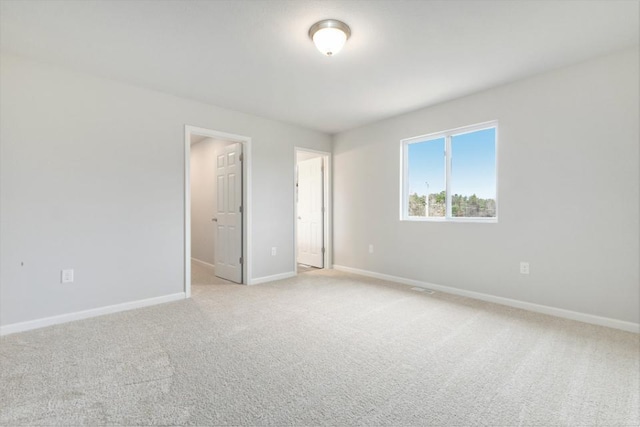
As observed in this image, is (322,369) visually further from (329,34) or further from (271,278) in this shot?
(271,278)

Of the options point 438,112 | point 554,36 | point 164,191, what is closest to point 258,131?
point 164,191

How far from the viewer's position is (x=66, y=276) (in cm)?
283

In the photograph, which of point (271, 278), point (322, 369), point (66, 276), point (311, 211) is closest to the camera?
point (322, 369)

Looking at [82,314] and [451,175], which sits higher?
[451,175]

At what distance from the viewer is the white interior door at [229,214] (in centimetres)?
430

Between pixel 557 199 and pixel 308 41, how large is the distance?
8.89 ft

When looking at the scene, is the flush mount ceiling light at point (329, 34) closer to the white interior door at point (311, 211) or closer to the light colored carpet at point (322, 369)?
the light colored carpet at point (322, 369)

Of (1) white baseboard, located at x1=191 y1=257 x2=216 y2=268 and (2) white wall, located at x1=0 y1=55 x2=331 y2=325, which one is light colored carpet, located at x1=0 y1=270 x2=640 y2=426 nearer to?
(2) white wall, located at x1=0 y1=55 x2=331 y2=325

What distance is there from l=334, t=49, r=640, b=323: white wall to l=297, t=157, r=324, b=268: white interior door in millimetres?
1784

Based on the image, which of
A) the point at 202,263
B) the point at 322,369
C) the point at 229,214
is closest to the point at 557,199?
the point at 322,369

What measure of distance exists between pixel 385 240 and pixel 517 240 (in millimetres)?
1708

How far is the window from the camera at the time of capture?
3486 mm

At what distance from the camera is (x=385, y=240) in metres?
4.47

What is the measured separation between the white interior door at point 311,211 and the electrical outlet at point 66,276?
11.4 feet
